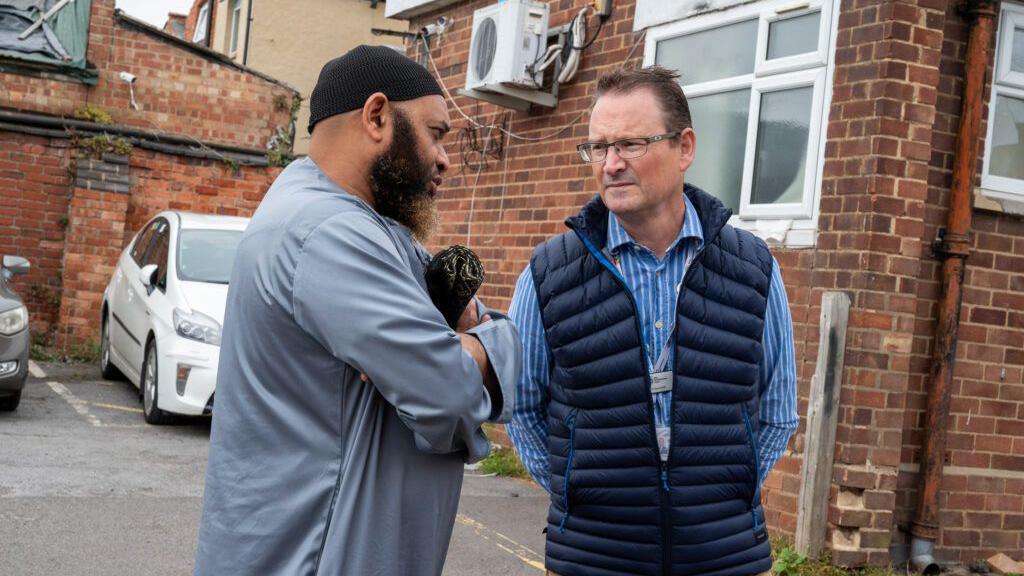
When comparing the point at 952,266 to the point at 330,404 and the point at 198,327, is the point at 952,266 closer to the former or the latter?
the point at 330,404

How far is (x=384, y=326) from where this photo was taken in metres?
2.12

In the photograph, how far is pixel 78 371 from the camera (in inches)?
506

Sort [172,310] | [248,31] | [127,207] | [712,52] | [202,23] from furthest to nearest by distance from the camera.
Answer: [202,23] < [248,31] < [127,207] < [172,310] < [712,52]

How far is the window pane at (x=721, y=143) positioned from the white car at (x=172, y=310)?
410 centimetres

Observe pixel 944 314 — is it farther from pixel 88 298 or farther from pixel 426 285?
pixel 88 298

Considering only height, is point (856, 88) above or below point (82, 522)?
above

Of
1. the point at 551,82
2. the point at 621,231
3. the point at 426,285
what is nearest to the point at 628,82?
the point at 621,231

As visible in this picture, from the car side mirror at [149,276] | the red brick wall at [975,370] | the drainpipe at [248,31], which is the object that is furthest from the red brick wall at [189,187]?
the red brick wall at [975,370]

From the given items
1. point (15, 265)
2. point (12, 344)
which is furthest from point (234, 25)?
point (12, 344)

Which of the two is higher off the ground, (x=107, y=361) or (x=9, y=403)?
(x=107, y=361)

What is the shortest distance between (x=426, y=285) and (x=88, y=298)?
1290 centimetres

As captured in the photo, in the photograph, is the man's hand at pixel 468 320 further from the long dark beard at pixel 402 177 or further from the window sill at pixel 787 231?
the window sill at pixel 787 231

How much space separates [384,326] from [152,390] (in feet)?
26.6

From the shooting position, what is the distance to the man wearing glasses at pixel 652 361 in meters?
2.81
